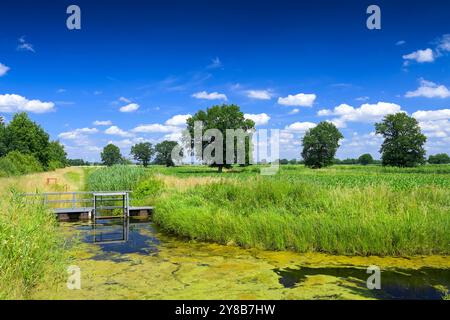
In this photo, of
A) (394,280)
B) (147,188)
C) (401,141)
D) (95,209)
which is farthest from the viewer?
(401,141)

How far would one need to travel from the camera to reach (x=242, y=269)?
8.75 meters

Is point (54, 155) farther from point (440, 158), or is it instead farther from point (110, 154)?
point (440, 158)

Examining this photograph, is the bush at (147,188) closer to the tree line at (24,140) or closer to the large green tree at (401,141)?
the tree line at (24,140)

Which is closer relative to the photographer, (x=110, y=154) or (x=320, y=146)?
(x=320, y=146)

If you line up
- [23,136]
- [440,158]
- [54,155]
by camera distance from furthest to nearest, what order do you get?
[440,158], [54,155], [23,136]

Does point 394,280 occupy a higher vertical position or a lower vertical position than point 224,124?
lower

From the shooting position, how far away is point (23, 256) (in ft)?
21.8

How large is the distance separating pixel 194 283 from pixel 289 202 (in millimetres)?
6427

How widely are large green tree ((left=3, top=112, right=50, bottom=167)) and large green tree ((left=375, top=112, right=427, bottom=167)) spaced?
53.9 metres

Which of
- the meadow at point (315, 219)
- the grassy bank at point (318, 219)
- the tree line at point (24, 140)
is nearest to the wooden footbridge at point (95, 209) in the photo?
the meadow at point (315, 219)

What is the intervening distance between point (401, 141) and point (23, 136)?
56.1 m
